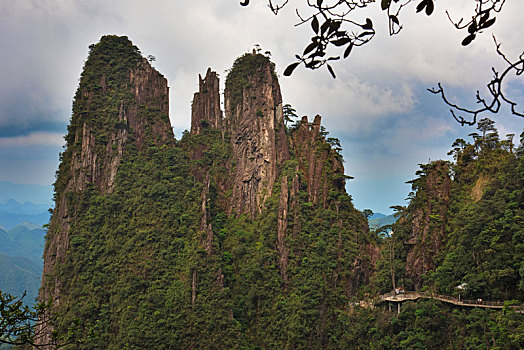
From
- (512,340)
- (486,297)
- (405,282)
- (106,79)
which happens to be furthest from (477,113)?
(106,79)

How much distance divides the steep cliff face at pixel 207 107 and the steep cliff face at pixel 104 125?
311 cm

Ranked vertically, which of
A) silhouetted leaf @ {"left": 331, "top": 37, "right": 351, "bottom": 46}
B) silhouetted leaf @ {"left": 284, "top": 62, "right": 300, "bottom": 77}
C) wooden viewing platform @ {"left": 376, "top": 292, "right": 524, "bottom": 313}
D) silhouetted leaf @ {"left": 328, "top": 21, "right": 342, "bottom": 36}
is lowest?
wooden viewing platform @ {"left": 376, "top": 292, "right": 524, "bottom": 313}

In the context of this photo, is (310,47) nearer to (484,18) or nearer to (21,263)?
(484,18)

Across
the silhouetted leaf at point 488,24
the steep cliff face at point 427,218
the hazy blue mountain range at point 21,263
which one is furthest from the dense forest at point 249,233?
the silhouetted leaf at point 488,24

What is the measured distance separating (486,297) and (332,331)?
10.7 metres

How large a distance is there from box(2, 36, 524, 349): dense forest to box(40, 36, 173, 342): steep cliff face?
14cm

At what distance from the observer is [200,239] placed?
31.5 meters

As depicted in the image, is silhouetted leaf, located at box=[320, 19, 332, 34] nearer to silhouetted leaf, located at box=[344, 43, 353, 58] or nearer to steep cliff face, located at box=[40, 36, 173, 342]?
silhouetted leaf, located at box=[344, 43, 353, 58]

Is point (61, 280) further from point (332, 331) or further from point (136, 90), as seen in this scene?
point (332, 331)

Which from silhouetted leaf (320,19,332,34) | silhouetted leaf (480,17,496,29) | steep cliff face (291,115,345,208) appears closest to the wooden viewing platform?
steep cliff face (291,115,345,208)

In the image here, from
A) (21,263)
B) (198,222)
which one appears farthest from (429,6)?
(21,263)

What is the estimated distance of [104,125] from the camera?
35969mm

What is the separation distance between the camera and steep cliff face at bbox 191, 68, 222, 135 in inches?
1603

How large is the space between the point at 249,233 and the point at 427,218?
46.6ft
